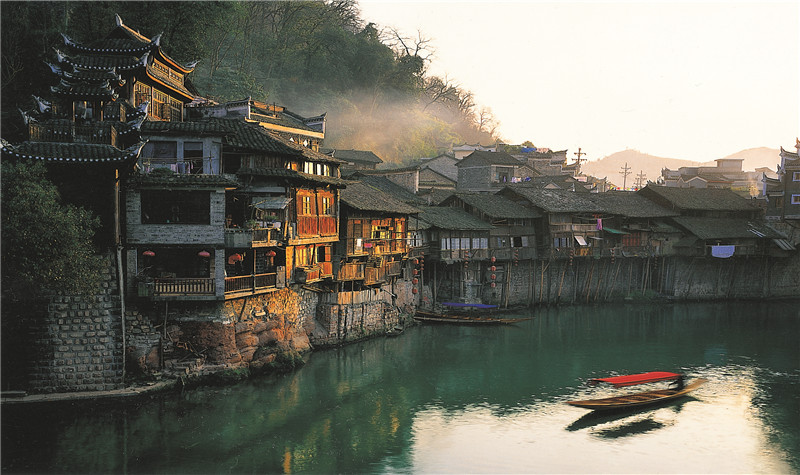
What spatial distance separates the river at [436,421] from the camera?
73.0 ft

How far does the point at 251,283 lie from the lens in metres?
29.5

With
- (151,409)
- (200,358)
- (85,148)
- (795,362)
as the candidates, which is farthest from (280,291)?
(795,362)

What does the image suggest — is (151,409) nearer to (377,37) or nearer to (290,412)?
(290,412)

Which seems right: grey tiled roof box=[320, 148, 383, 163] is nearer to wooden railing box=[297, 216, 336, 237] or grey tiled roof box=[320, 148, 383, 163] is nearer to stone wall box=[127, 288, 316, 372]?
wooden railing box=[297, 216, 336, 237]

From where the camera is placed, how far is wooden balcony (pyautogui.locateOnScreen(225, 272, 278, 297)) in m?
28.2

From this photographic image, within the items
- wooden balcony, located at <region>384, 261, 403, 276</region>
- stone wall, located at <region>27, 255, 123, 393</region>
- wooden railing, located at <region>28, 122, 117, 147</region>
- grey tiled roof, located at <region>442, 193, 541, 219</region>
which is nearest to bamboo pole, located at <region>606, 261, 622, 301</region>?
grey tiled roof, located at <region>442, 193, 541, 219</region>

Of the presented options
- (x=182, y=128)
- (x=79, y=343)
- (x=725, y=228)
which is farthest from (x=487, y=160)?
(x=79, y=343)

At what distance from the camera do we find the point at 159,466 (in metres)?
21.0

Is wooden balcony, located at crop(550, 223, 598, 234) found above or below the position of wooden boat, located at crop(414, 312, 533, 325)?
above

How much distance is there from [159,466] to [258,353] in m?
9.70

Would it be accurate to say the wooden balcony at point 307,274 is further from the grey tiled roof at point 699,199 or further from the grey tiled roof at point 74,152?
the grey tiled roof at point 699,199

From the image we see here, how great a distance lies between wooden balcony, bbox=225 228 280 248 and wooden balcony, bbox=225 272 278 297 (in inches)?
57.4

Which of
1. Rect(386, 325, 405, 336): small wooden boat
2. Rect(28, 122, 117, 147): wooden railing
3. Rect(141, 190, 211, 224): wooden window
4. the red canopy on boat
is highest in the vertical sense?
Rect(28, 122, 117, 147): wooden railing

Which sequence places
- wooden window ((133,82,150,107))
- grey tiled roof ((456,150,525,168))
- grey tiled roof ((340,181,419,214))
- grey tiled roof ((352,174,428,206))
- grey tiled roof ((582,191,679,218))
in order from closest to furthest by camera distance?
wooden window ((133,82,150,107)) < grey tiled roof ((340,181,419,214)) < grey tiled roof ((352,174,428,206)) < grey tiled roof ((582,191,679,218)) < grey tiled roof ((456,150,525,168))
